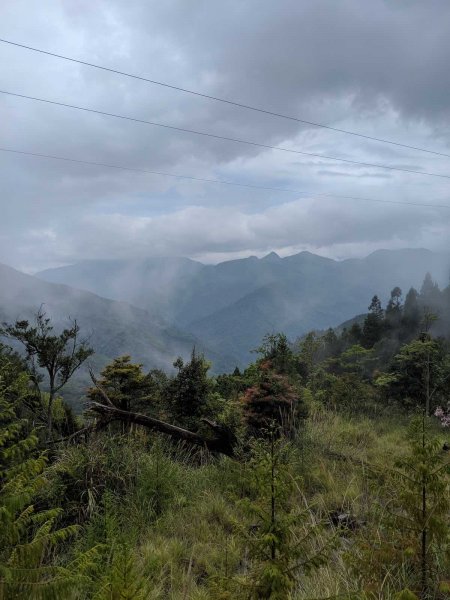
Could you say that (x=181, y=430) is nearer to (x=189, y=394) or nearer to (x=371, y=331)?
(x=189, y=394)

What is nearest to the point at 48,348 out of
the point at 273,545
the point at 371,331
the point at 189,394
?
the point at 189,394

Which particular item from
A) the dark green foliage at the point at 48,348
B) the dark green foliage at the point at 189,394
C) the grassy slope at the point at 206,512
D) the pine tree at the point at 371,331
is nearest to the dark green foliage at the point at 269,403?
the grassy slope at the point at 206,512

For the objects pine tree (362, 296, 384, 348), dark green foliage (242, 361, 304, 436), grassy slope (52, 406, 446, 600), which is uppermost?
pine tree (362, 296, 384, 348)

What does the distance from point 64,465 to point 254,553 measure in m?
4.50

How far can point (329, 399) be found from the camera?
14.4m

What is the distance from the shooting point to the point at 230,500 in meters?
5.74

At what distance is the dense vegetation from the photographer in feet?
7.69

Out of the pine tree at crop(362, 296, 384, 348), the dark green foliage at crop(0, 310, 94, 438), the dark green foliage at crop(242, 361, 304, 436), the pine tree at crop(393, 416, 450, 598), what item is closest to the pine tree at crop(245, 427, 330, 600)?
the pine tree at crop(393, 416, 450, 598)

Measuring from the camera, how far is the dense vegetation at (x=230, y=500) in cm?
234

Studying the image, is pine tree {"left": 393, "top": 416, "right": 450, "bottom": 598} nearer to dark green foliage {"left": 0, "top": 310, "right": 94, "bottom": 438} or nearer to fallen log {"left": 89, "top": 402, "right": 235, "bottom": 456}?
fallen log {"left": 89, "top": 402, "right": 235, "bottom": 456}

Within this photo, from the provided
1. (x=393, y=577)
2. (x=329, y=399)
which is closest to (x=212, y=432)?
(x=393, y=577)

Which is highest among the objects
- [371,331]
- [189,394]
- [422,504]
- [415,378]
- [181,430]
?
[371,331]

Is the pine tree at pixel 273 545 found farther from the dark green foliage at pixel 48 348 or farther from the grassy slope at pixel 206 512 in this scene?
the dark green foliage at pixel 48 348

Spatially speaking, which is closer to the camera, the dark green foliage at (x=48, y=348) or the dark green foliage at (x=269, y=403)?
the dark green foliage at (x=269, y=403)
